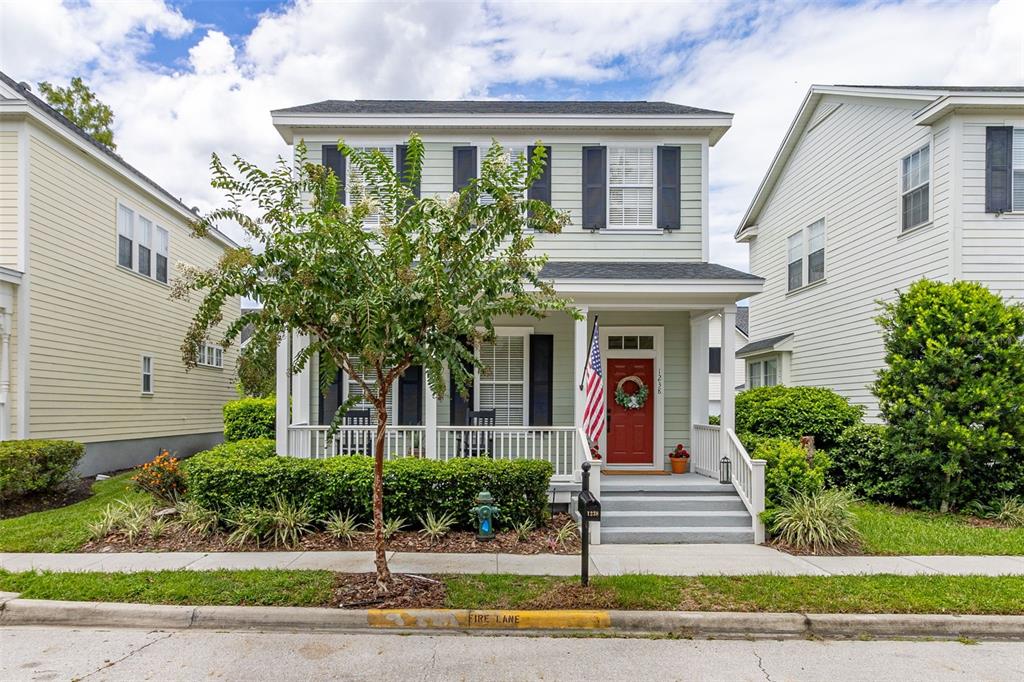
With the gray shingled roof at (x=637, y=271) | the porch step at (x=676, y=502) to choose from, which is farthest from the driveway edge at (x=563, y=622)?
the gray shingled roof at (x=637, y=271)

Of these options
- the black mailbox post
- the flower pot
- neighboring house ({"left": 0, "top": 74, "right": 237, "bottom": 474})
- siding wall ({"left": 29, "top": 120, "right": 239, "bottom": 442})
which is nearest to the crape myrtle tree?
the black mailbox post

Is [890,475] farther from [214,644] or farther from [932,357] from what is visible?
[214,644]

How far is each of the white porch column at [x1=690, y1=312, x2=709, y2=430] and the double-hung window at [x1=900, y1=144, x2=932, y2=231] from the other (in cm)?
468

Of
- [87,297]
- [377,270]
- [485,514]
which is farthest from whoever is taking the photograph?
[87,297]

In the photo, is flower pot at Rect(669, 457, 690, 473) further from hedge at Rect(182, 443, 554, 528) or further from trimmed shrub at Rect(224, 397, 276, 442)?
trimmed shrub at Rect(224, 397, 276, 442)

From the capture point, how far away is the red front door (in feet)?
36.0

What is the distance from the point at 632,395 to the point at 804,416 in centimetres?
293

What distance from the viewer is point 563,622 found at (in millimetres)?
5379

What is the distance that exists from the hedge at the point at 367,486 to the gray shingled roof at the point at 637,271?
125 inches

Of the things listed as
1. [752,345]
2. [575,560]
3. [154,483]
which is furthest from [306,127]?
[752,345]

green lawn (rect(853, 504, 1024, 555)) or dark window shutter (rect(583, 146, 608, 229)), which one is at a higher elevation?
dark window shutter (rect(583, 146, 608, 229))

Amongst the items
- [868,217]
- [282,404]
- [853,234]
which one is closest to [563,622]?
[282,404]

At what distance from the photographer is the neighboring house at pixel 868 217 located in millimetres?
10523

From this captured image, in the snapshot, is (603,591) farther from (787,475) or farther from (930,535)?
(930,535)
